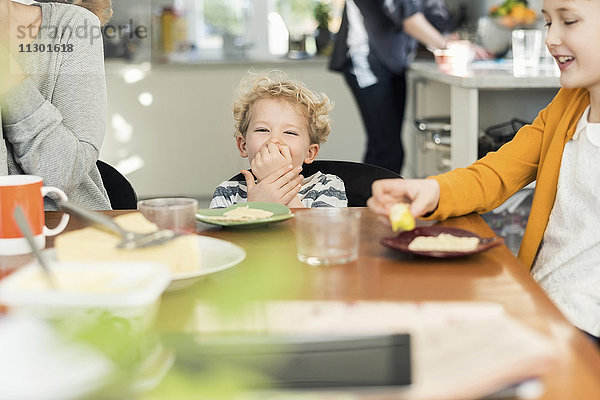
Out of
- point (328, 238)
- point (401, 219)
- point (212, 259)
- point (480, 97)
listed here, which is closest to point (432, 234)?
point (401, 219)

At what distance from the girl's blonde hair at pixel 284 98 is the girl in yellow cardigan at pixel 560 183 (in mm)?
536

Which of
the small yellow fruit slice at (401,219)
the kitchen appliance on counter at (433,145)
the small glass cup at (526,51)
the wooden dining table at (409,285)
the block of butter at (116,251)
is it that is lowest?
the kitchen appliance on counter at (433,145)

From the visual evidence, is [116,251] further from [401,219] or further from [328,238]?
[401,219]

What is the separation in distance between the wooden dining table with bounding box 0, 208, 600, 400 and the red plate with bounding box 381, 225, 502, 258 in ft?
0.04

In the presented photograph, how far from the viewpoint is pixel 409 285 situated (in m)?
0.89

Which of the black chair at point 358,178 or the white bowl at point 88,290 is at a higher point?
the white bowl at point 88,290

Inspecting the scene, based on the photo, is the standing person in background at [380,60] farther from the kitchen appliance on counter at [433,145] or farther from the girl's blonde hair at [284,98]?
A: the girl's blonde hair at [284,98]

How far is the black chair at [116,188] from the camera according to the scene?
6.07 feet

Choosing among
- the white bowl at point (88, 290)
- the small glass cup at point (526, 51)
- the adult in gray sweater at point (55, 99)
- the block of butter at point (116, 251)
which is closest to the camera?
the white bowl at point (88, 290)

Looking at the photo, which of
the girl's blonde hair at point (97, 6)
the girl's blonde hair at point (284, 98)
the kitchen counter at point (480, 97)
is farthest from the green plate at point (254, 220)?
the kitchen counter at point (480, 97)

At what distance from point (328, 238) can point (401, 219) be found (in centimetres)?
13

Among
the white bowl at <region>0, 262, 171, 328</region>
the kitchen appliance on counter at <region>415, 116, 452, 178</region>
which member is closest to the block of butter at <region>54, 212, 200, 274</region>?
the white bowl at <region>0, 262, 171, 328</region>

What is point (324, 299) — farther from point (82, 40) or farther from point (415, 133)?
point (415, 133)

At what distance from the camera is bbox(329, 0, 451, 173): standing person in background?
3.70 metres
